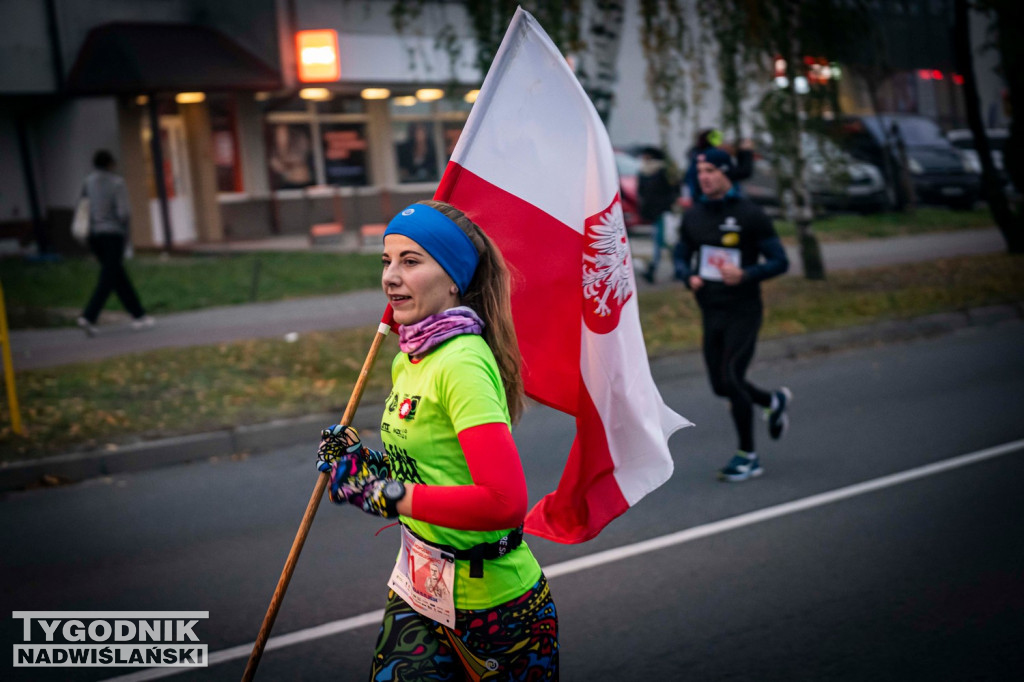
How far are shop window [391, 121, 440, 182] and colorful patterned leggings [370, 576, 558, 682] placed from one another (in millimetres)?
25016

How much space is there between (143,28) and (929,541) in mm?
19152

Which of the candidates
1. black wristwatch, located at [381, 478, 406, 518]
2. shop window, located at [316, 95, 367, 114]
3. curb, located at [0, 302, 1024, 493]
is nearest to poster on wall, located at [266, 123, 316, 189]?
shop window, located at [316, 95, 367, 114]

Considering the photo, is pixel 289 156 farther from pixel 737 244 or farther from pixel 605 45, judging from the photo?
pixel 737 244

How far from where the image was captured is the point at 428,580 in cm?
256

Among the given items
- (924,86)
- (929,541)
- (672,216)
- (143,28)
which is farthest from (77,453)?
(924,86)

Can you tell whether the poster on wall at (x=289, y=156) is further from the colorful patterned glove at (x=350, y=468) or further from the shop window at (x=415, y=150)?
the colorful patterned glove at (x=350, y=468)

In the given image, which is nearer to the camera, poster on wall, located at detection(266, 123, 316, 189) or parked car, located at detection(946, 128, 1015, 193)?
poster on wall, located at detection(266, 123, 316, 189)

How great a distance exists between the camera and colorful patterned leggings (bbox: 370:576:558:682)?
2488 mm

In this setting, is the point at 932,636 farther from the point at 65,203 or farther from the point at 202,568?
the point at 65,203

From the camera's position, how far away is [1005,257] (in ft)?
53.7

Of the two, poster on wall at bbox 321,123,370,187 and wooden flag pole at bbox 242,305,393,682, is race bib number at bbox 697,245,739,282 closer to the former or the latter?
wooden flag pole at bbox 242,305,393,682

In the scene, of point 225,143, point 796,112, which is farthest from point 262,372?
point 225,143

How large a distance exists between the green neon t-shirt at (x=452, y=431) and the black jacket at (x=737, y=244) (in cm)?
427

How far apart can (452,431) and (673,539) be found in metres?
3.40
